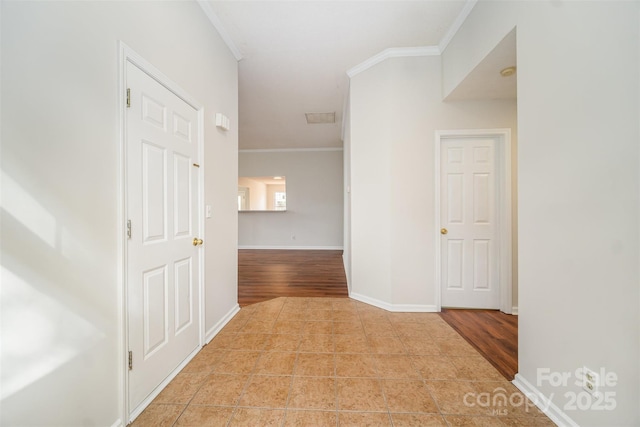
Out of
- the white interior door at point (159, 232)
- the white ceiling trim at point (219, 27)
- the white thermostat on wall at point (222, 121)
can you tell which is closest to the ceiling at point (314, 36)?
the white ceiling trim at point (219, 27)

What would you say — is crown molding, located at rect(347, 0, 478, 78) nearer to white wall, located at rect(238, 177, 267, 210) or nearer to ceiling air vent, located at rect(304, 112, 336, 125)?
ceiling air vent, located at rect(304, 112, 336, 125)

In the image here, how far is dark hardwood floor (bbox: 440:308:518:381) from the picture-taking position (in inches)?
72.9

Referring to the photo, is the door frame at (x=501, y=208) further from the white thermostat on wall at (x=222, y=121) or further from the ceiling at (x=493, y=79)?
the white thermostat on wall at (x=222, y=121)

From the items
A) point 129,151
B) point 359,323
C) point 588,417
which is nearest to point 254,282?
point 359,323

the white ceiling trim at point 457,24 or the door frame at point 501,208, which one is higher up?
the white ceiling trim at point 457,24

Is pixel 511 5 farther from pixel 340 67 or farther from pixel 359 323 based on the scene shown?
pixel 359 323

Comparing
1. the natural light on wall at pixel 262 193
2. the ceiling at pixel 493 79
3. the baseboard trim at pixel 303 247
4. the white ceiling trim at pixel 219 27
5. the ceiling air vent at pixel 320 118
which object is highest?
the ceiling air vent at pixel 320 118

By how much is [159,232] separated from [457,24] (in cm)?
310

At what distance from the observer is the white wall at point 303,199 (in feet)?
22.9

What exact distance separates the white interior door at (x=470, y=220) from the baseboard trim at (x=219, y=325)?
7.79 feet

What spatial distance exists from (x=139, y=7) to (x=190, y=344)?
224 cm

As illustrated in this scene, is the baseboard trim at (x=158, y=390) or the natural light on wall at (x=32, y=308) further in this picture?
the baseboard trim at (x=158, y=390)

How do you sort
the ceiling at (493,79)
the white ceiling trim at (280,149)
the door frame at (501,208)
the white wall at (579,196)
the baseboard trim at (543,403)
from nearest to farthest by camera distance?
the white wall at (579,196)
the baseboard trim at (543,403)
the ceiling at (493,79)
the door frame at (501,208)
the white ceiling trim at (280,149)

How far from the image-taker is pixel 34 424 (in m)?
0.90
